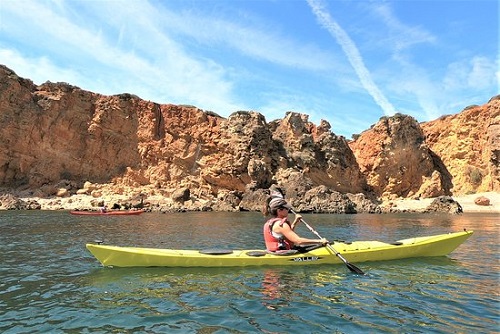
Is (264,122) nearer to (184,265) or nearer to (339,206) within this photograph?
(339,206)

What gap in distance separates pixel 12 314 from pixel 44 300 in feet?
2.29

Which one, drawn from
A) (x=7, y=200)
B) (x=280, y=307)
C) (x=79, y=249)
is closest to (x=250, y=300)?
(x=280, y=307)

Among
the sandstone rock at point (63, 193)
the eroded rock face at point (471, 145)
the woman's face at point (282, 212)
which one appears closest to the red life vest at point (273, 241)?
the woman's face at point (282, 212)

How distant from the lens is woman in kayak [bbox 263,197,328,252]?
26.3 ft

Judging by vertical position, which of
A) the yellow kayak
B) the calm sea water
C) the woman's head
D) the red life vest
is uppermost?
the woman's head

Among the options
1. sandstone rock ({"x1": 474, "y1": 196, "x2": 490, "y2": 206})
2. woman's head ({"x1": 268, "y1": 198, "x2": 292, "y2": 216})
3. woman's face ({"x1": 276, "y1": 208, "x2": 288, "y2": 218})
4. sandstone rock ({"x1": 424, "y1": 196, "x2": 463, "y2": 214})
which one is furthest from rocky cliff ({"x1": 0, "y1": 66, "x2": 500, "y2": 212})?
woman's head ({"x1": 268, "y1": 198, "x2": 292, "y2": 216})

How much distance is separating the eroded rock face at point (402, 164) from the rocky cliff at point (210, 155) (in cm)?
12

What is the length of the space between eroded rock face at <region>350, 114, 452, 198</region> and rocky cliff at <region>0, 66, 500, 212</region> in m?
0.12

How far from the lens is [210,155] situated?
138ft

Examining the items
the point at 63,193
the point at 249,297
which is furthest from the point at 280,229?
the point at 63,193

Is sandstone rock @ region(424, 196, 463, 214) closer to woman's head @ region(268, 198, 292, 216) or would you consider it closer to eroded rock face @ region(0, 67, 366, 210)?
eroded rock face @ region(0, 67, 366, 210)

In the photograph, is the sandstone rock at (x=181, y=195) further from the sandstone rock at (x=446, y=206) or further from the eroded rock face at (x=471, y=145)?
the eroded rock face at (x=471, y=145)

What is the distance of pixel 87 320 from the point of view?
201 inches

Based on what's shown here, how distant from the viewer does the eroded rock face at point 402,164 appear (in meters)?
46.6
